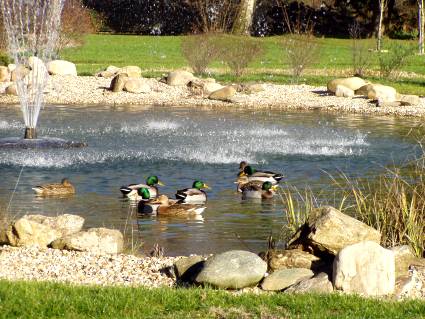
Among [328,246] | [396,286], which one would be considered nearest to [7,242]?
[328,246]

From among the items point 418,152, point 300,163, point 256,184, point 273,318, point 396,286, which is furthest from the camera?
point 418,152

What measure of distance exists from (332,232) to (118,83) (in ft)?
71.5

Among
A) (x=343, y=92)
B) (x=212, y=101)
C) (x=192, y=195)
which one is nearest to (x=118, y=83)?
(x=212, y=101)

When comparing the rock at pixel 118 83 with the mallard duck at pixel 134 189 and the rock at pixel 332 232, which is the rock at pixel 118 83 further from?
the rock at pixel 332 232

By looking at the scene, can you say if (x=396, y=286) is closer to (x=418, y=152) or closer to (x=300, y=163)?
(x=300, y=163)

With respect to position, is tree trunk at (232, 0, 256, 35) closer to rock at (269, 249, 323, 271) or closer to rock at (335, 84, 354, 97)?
rock at (335, 84, 354, 97)

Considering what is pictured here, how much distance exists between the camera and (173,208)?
14.7 m

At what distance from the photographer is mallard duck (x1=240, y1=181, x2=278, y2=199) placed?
16.1 metres

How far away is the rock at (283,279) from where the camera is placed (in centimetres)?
948

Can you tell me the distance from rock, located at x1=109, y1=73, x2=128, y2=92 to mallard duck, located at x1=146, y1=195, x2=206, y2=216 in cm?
1701

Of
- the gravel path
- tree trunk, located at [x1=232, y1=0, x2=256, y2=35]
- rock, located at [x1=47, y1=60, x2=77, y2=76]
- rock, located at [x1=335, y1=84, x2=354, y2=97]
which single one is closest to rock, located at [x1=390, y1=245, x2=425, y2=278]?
the gravel path

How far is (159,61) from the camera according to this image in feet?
139

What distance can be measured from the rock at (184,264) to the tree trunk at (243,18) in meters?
44.5

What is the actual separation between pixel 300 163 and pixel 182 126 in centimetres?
622
